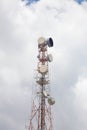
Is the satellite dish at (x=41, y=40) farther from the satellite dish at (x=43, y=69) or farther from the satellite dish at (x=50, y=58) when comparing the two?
the satellite dish at (x=43, y=69)

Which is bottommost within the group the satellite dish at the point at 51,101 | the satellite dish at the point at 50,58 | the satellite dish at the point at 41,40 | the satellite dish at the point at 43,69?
the satellite dish at the point at 51,101

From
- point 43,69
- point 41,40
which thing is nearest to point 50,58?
point 43,69

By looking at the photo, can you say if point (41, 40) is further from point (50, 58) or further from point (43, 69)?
point (43, 69)

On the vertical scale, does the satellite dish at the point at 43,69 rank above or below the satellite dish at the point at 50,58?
below

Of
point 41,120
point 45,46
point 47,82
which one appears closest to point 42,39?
point 45,46

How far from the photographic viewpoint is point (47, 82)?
105 metres

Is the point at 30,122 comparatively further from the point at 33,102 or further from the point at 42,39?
the point at 42,39

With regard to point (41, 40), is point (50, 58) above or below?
below

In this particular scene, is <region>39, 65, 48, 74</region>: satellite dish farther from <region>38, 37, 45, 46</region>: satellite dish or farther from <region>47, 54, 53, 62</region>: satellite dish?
<region>38, 37, 45, 46</region>: satellite dish

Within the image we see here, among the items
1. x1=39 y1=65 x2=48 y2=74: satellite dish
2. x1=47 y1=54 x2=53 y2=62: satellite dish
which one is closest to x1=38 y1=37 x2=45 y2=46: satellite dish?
x1=47 y1=54 x2=53 y2=62: satellite dish

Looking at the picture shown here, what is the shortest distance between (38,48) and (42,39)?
2179mm

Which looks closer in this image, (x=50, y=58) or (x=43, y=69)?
(x=43, y=69)

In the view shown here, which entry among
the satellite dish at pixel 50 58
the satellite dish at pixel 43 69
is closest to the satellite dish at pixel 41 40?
the satellite dish at pixel 50 58

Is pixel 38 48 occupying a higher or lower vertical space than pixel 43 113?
higher
